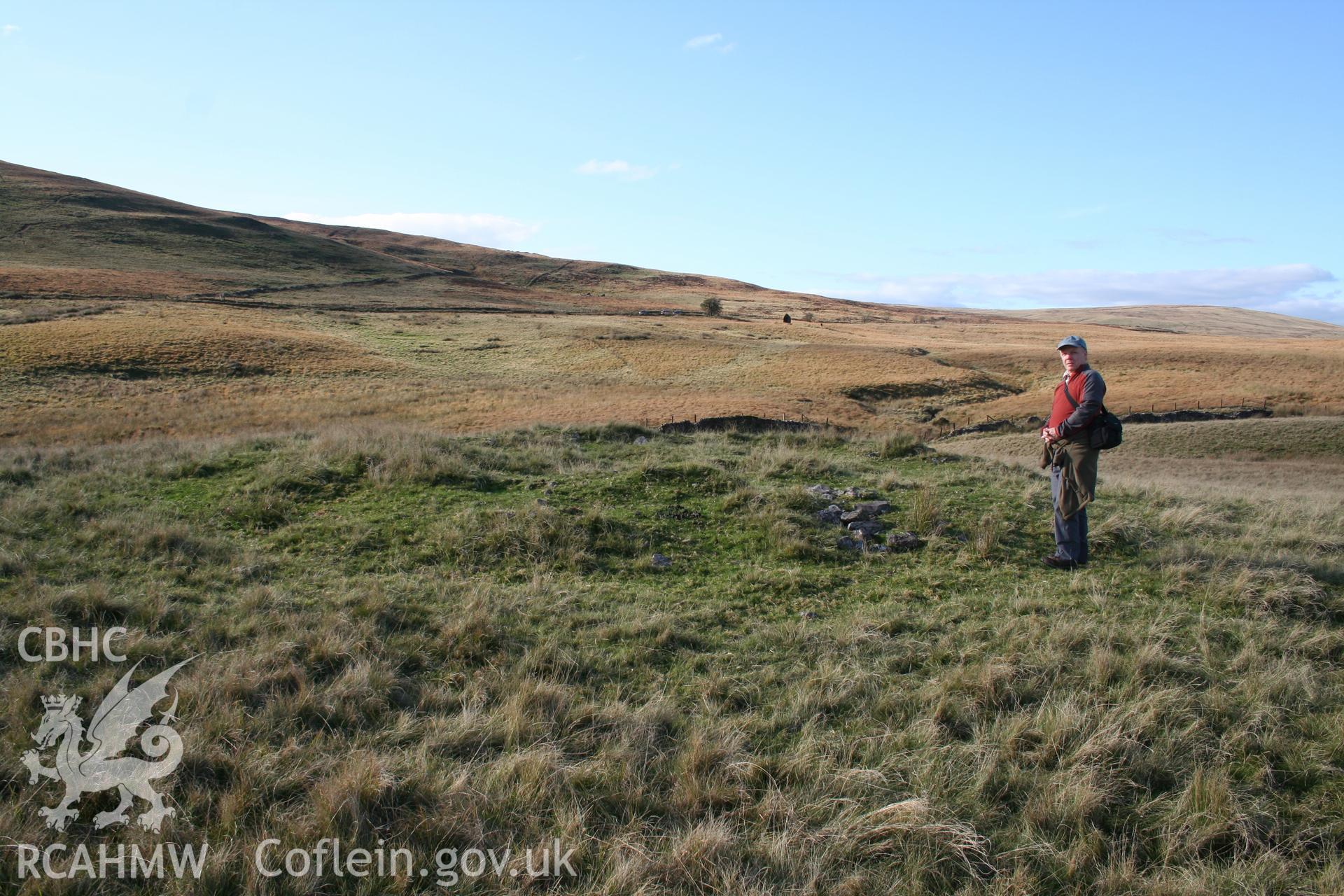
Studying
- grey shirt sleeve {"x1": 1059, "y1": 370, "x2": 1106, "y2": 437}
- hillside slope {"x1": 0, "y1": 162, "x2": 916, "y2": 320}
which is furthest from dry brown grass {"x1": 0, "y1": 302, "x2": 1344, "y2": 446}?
grey shirt sleeve {"x1": 1059, "y1": 370, "x2": 1106, "y2": 437}

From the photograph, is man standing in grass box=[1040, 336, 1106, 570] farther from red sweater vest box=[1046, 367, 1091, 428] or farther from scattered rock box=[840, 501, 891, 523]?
scattered rock box=[840, 501, 891, 523]

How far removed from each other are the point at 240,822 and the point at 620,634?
3.12 m

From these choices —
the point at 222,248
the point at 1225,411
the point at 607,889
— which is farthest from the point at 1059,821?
the point at 222,248

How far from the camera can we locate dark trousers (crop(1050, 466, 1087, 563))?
Answer: 8312mm

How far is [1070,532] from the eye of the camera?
8.41 metres

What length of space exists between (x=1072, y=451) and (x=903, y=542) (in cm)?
203

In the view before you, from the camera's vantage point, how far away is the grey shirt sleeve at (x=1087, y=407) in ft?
25.7

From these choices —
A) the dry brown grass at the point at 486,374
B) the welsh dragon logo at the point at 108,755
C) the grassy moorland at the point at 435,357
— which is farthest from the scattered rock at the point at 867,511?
the dry brown grass at the point at 486,374

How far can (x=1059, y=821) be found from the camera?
13.2 ft

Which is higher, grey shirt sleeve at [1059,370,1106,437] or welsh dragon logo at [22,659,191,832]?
grey shirt sleeve at [1059,370,1106,437]

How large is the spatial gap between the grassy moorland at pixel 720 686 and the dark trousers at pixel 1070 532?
270 millimetres

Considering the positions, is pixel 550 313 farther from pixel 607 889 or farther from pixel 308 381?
pixel 607 889

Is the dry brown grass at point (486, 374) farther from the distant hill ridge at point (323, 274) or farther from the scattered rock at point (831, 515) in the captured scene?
the scattered rock at point (831, 515)

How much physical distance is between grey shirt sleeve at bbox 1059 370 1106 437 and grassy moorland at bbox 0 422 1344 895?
5.03 feet
